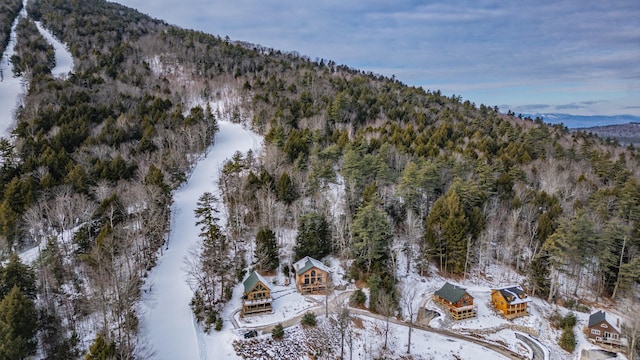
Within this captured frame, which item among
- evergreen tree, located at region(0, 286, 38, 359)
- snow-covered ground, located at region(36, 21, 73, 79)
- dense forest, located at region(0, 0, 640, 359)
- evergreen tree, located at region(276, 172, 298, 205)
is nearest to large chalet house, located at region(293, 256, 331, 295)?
dense forest, located at region(0, 0, 640, 359)

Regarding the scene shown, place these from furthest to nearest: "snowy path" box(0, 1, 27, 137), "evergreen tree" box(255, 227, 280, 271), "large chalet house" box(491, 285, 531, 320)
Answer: "snowy path" box(0, 1, 27, 137) → "evergreen tree" box(255, 227, 280, 271) → "large chalet house" box(491, 285, 531, 320)

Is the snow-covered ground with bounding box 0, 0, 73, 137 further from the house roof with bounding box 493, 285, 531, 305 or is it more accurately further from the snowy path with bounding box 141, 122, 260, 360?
the house roof with bounding box 493, 285, 531, 305

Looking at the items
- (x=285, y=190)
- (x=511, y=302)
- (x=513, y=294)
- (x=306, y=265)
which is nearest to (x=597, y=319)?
(x=513, y=294)

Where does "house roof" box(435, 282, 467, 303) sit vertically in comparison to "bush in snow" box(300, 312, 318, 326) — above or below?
above

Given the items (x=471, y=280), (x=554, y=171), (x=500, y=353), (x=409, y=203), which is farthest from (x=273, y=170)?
(x=554, y=171)

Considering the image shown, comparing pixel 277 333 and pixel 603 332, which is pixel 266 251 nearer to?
pixel 277 333
